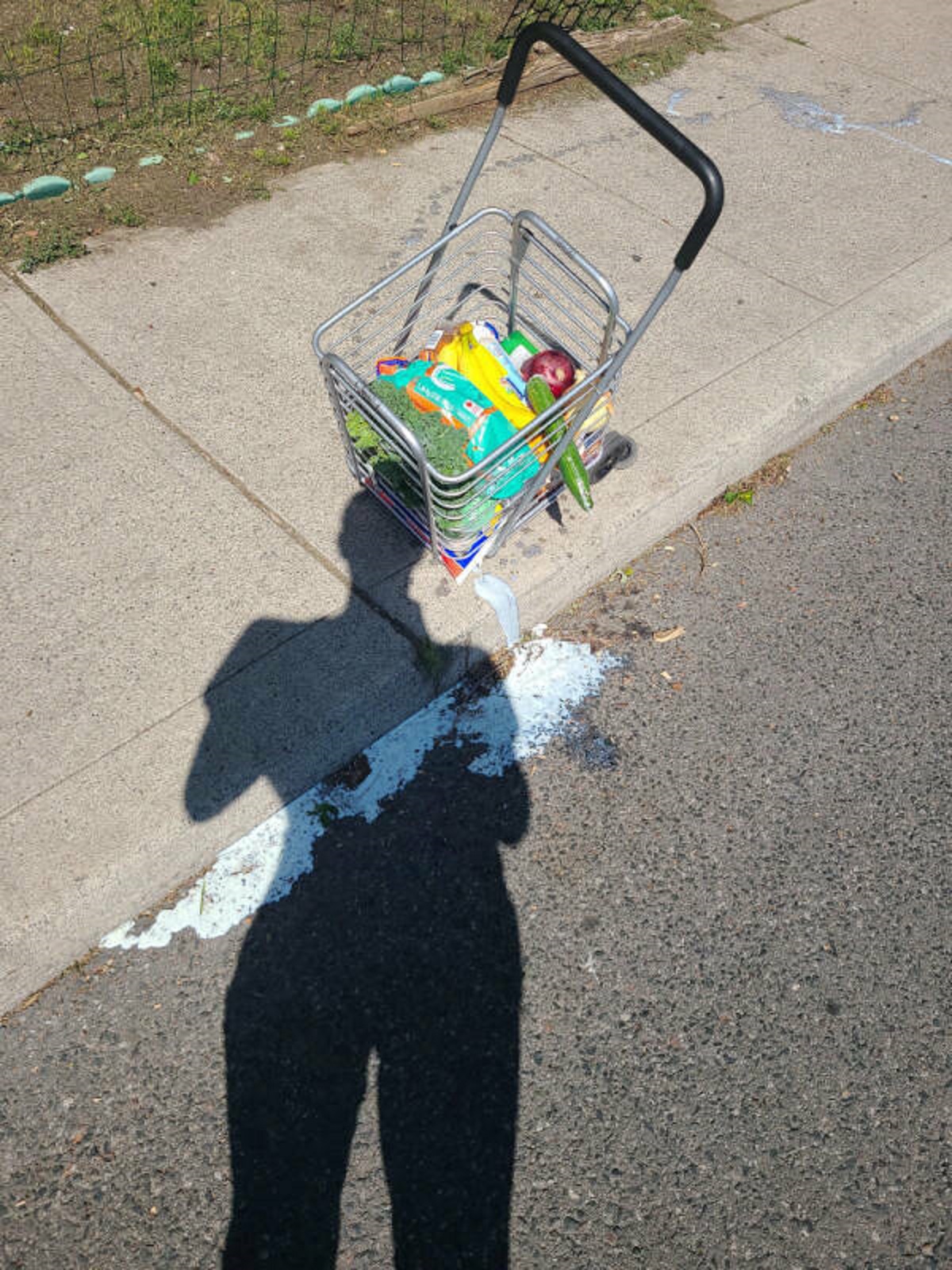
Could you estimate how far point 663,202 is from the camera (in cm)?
452

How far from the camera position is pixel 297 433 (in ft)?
10.4

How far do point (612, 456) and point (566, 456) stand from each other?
1.48ft

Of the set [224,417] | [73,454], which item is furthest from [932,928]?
[73,454]

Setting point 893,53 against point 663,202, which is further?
point 893,53

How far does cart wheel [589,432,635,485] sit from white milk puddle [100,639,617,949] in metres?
0.63

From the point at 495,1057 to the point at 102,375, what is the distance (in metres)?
2.77

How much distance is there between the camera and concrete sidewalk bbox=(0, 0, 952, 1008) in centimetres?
232

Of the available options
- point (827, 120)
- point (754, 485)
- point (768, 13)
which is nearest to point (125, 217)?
point (754, 485)

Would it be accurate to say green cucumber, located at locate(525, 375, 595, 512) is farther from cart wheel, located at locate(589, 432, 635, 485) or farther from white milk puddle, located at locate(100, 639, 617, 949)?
white milk puddle, located at locate(100, 639, 617, 949)

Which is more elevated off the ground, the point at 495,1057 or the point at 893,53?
the point at 893,53

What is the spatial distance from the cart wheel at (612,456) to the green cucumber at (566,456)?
1.19 feet

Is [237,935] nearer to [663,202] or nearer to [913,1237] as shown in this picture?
[913,1237]

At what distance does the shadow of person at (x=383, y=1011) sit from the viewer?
188cm

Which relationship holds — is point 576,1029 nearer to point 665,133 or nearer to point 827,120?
point 665,133
